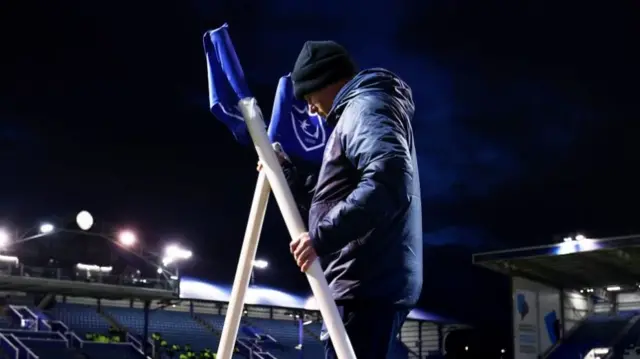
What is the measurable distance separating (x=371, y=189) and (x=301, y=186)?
554 mm

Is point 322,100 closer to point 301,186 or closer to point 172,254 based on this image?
point 301,186

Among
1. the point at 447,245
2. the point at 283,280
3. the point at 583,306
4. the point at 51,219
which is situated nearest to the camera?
the point at 51,219

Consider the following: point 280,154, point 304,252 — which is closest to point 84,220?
point 280,154

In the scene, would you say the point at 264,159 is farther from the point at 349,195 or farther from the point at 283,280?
the point at 283,280

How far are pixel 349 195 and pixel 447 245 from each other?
39296 millimetres

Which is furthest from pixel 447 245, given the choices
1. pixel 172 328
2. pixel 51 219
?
pixel 51 219

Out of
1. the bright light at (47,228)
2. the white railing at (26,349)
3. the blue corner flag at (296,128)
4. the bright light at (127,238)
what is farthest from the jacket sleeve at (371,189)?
the bright light at (127,238)

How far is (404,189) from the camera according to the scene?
6.01ft

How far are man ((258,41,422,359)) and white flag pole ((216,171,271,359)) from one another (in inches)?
5.8

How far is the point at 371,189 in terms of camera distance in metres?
1.78

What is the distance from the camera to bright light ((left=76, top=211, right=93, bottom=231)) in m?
15.6

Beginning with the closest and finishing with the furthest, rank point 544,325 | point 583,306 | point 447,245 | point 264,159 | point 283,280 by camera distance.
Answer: point 264,159
point 544,325
point 583,306
point 283,280
point 447,245

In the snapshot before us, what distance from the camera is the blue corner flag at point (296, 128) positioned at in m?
2.37

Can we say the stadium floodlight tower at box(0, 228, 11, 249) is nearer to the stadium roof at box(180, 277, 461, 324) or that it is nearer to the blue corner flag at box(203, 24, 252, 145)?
the stadium roof at box(180, 277, 461, 324)
